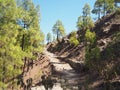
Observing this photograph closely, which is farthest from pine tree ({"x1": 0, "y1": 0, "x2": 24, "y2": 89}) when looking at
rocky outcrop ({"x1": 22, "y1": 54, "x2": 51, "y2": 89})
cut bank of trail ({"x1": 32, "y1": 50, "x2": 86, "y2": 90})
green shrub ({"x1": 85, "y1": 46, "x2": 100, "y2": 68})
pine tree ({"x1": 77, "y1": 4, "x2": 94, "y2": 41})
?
pine tree ({"x1": 77, "y1": 4, "x2": 94, "y2": 41})

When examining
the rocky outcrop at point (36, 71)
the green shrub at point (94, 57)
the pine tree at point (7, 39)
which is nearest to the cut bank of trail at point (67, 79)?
the rocky outcrop at point (36, 71)

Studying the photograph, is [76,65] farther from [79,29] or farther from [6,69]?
[79,29]

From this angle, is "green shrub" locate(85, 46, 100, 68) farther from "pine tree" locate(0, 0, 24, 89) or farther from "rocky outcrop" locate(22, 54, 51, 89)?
"pine tree" locate(0, 0, 24, 89)

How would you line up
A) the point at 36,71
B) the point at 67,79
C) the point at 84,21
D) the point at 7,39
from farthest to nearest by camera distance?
the point at 84,21 → the point at 67,79 → the point at 36,71 → the point at 7,39

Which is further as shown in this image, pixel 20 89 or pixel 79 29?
pixel 79 29

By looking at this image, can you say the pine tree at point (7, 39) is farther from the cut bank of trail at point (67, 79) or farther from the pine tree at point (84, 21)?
the pine tree at point (84, 21)

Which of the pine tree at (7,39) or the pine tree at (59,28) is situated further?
the pine tree at (59,28)

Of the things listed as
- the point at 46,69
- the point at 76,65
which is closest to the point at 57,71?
the point at 46,69

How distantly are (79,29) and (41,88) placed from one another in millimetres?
55404

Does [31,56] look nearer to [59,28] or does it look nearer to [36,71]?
[36,71]

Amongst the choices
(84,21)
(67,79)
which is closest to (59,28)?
(84,21)

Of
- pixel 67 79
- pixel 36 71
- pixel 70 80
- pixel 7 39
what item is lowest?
pixel 70 80

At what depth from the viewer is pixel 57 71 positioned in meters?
44.1

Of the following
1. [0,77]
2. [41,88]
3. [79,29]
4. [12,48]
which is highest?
[79,29]
